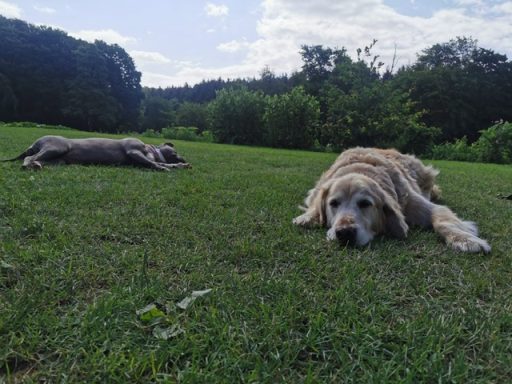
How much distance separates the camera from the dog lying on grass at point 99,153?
6.89 metres

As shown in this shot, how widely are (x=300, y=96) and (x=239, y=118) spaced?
5.17m

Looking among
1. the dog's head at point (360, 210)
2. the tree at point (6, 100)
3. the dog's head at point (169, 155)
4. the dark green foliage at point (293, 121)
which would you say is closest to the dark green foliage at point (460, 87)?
the dark green foliage at point (293, 121)

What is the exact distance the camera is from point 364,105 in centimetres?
2238

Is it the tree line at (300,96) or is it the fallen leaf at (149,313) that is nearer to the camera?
the fallen leaf at (149,313)

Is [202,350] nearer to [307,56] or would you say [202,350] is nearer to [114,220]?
[114,220]

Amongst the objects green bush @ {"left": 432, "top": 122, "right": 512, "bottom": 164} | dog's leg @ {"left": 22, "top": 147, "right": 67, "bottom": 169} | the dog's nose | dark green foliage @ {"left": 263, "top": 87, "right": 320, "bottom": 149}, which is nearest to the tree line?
dark green foliage @ {"left": 263, "top": 87, "right": 320, "bottom": 149}

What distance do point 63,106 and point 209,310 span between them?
54.0m

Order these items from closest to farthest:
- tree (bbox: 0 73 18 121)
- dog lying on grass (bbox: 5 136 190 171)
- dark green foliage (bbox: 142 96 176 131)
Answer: dog lying on grass (bbox: 5 136 190 171), tree (bbox: 0 73 18 121), dark green foliage (bbox: 142 96 176 131)

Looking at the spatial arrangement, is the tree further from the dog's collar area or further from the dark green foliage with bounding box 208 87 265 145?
the dog's collar area

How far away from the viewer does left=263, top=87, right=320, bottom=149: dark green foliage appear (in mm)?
24797

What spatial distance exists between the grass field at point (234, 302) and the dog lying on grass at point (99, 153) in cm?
346

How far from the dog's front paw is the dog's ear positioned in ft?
1.29

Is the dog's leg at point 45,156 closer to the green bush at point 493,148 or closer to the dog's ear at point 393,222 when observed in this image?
the dog's ear at point 393,222

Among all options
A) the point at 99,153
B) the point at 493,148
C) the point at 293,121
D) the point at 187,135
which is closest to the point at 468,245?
the point at 99,153
